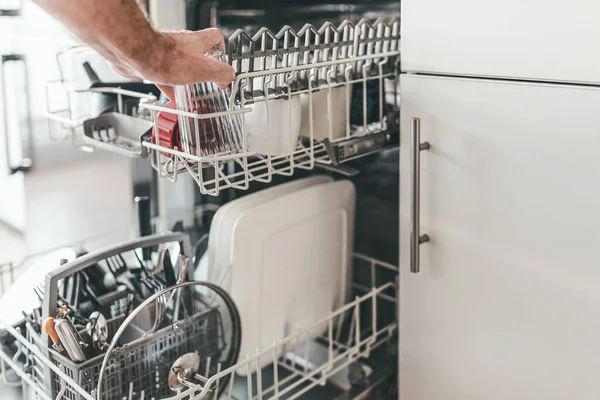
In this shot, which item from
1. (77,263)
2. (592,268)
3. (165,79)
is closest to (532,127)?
(592,268)

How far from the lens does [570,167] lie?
0.79 metres

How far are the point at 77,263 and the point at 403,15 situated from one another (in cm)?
55

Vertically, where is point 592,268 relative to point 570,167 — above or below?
below

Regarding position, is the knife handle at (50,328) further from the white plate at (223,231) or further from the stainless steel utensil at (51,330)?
the white plate at (223,231)

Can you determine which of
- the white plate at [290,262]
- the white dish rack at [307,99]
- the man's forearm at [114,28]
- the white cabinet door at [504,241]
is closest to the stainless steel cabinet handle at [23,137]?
the white dish rack at [307,99]

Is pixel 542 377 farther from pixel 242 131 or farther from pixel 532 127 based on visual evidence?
pixel 242 131

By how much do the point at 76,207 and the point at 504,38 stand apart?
838 millimetres

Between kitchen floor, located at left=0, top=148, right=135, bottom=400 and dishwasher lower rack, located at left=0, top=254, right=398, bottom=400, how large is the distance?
225mm

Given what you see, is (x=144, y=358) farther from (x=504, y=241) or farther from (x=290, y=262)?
(x=504, y=241)

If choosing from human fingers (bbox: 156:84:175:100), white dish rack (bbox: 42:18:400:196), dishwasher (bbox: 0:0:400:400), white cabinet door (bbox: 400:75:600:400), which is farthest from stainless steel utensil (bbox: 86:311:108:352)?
white cabinet door (bbox: 400:75:600:400)

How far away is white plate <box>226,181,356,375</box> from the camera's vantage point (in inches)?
Result: 40.7

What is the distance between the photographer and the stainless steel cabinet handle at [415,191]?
921 millimetres

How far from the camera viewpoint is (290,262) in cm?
109

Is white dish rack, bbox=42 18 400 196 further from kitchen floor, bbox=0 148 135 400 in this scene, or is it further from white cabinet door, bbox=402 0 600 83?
kitchen floor, bbox=0 148 135 400
